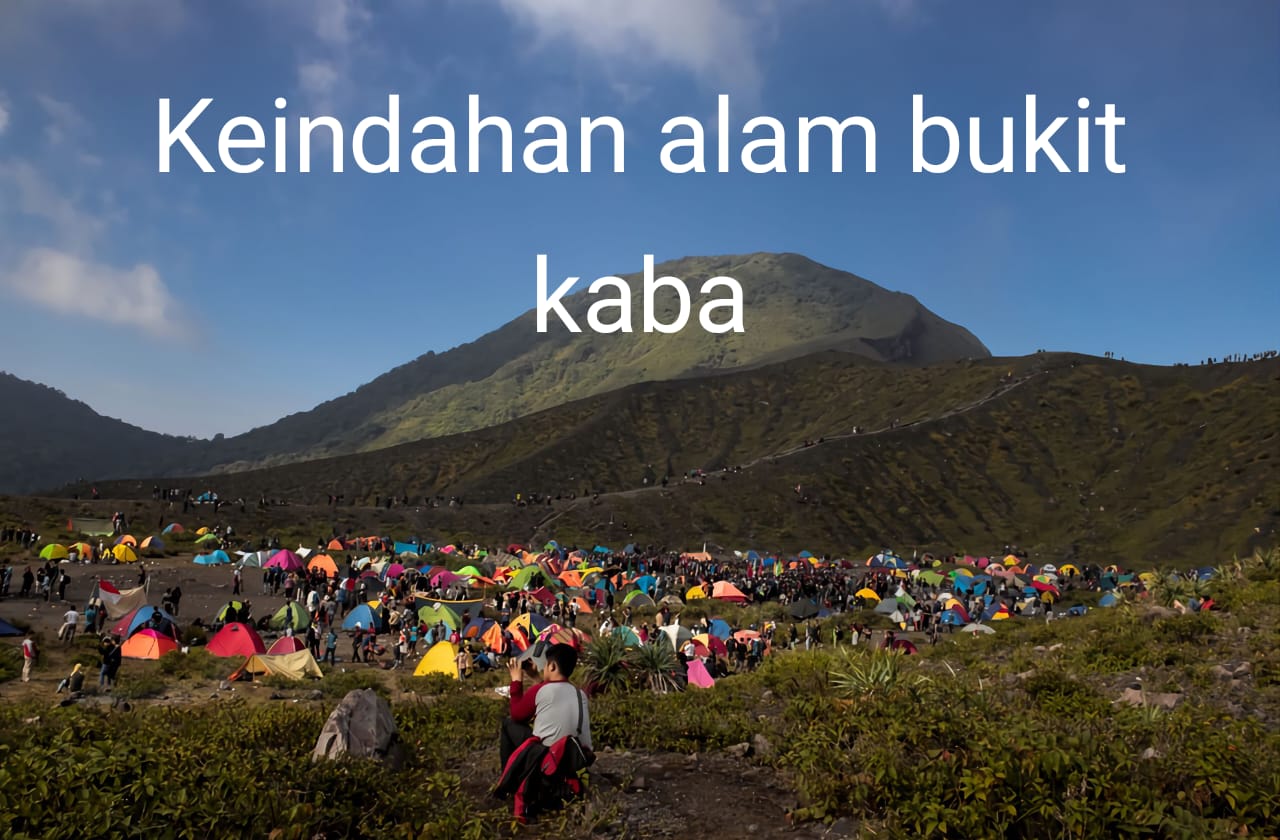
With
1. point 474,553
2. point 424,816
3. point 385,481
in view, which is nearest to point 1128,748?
point 424,816

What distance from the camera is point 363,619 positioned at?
25453 millimetres

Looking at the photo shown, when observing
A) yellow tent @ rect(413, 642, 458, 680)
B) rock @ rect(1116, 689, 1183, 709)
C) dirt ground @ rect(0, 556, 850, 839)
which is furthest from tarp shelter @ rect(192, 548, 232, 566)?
rock @ rect(1116, 689, 1183, 709)

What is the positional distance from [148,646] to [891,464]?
83152 mm

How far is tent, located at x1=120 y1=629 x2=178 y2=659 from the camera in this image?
1991 centimetres

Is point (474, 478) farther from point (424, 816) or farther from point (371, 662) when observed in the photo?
point (424, 816)

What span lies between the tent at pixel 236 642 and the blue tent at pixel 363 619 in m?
A: 4.90

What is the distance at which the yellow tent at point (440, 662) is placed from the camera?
66.5ft

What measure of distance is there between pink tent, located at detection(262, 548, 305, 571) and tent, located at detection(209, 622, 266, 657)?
1444cm

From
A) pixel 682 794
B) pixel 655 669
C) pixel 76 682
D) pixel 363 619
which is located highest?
pixel 682 794

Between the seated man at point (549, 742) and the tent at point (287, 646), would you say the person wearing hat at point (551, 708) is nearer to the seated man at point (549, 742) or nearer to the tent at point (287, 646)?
the seated man at point (549, 742)

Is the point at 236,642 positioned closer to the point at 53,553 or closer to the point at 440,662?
the point at 440,662

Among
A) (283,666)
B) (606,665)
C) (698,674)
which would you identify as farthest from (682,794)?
(283,666)

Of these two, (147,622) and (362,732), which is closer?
(362,732)

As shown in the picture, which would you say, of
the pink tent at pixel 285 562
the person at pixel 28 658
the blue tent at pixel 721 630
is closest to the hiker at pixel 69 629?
the person at pixel 28 658
